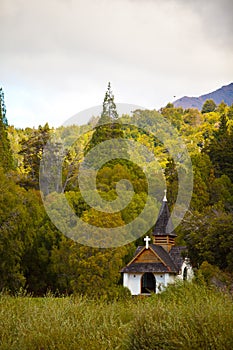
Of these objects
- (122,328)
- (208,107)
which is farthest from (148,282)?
(208,107)

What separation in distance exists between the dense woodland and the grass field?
126 inches

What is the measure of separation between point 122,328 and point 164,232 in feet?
82.9

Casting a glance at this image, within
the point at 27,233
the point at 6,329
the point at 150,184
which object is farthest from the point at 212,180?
the point at 6,329

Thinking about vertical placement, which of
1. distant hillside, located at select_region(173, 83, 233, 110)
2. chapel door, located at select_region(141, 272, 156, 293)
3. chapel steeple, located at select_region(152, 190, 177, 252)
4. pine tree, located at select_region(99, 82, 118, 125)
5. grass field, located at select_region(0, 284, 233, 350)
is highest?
distant hillside, located at select_region(173, 83, 233, 110)

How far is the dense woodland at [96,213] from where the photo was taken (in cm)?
2553

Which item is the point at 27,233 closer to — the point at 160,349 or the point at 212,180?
the point at 212,180

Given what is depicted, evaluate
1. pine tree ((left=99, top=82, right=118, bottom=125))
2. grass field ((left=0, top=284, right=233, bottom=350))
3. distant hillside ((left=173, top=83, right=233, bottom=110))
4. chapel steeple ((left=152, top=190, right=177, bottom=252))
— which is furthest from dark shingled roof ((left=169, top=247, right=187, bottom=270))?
distant hillside ((left=173, top=83, right=233, bottom=110))

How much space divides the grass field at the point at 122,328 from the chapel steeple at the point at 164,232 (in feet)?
76.5

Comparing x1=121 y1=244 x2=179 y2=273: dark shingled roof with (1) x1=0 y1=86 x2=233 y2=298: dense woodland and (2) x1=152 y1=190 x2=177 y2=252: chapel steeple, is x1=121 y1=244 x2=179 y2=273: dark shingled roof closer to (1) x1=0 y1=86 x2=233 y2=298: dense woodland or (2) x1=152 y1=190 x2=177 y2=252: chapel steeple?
(1) x1=0 y1=86 x2=233 y2=298: dense woodland

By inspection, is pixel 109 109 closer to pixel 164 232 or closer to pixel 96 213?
pixel 164 232

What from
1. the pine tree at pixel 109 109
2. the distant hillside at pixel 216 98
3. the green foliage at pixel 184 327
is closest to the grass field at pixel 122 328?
the green foliage at pixel 184 327

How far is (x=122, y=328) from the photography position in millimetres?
13531

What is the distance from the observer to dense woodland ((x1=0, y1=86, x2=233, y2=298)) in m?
25.5

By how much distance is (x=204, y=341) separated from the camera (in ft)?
39.1
